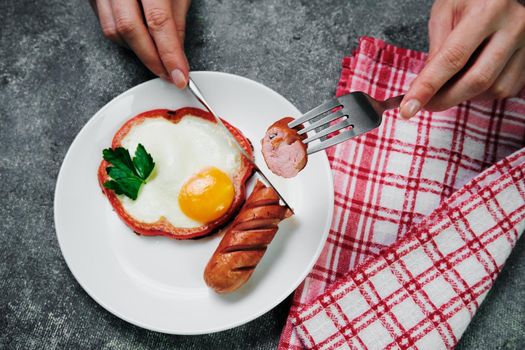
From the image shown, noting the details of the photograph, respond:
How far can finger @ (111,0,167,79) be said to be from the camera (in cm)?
245

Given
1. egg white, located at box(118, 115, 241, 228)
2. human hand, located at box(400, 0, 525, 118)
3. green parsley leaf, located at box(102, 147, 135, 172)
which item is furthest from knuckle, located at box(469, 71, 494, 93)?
green parsley leaf, located at box(102, 147, 135, 172)

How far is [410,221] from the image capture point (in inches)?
109

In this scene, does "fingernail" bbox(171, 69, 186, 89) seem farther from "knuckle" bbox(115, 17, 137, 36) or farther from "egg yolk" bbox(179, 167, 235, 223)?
"egg yolk" bbox(179, 167, 235, 223)

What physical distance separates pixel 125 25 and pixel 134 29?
47mm

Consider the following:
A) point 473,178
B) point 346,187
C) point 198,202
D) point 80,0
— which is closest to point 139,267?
point 198,202

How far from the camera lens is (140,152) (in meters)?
2.57

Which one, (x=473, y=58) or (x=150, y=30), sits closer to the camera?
(x=473, y=58)

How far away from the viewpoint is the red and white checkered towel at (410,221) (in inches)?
103

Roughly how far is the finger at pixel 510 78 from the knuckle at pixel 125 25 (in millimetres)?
1718

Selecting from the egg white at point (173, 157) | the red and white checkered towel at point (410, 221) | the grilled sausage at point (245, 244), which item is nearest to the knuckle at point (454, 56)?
the red and white checkered towel at point (410, 221)

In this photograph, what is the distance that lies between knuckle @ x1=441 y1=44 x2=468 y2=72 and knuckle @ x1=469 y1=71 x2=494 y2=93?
108 millimetres

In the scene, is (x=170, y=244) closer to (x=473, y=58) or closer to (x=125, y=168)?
(x=125, y=168)

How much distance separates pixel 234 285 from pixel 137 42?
124 centimetres

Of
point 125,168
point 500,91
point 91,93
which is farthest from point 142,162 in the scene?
point 500,91
